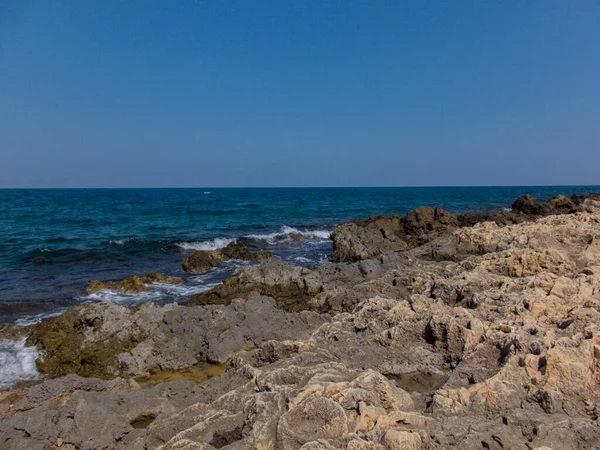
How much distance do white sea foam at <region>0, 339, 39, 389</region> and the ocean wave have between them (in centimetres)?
1769

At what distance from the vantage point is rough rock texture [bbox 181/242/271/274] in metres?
17.3

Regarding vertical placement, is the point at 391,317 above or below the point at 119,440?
above

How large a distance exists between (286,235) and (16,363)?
20.9 m

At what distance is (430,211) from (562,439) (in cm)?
2110

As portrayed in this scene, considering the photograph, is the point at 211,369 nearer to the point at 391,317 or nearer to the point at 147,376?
the point at 147,376

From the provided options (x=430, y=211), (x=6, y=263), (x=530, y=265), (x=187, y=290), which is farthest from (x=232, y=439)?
(x=430, y=211)

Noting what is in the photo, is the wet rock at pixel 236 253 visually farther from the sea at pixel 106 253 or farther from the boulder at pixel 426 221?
the boulder at pixel 426 221

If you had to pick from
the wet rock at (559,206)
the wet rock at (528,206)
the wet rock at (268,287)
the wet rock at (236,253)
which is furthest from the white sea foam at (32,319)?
the wet rock at (528,206)

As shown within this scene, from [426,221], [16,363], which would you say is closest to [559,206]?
[426,221]

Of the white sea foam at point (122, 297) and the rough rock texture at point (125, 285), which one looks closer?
the white sea foam at point (122, 297)

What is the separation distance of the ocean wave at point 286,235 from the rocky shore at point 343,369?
Result: 16.1 meters

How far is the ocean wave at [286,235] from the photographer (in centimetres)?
2698

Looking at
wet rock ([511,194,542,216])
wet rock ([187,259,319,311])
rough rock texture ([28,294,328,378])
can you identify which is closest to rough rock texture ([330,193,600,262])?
wet rock ([511,194,542,216])

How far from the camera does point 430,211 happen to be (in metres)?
23.9
